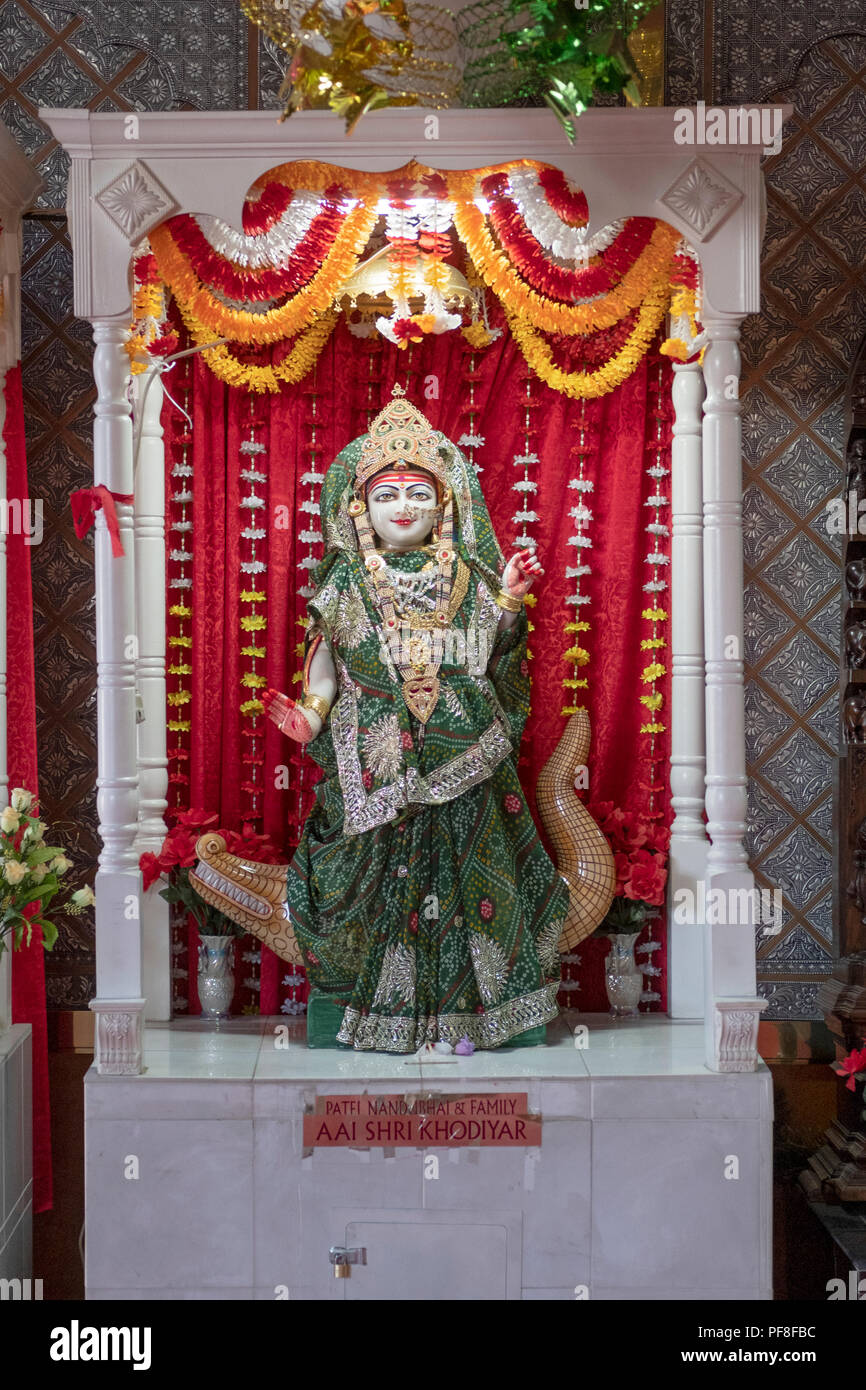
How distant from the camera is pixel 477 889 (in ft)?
13.6

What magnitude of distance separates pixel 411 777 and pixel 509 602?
592 mm

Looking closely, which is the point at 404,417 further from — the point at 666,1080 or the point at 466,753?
the point at 666,1080

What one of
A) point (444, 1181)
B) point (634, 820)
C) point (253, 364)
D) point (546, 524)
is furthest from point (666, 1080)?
point (253, 364)

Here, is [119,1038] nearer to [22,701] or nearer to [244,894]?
[244,894]

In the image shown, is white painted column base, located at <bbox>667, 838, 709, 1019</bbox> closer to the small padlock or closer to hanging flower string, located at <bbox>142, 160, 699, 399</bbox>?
the small padlock

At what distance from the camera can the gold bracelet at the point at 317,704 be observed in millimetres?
4191

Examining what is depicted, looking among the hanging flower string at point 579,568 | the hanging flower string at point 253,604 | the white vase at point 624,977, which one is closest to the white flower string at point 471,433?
the hanging flower string at point 579,568

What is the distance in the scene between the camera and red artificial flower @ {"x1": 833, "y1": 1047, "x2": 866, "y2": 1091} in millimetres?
4160

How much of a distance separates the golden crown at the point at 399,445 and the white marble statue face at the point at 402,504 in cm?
3

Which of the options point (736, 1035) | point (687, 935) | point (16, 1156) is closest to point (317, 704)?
point (687, 935)

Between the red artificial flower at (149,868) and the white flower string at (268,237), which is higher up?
the white flower string at (268,237)

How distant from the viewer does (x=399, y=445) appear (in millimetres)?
4199

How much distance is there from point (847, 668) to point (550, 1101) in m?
1.73

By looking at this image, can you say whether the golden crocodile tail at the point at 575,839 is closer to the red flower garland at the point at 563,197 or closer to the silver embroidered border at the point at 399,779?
the silver embroidered border at the point at 399,779
